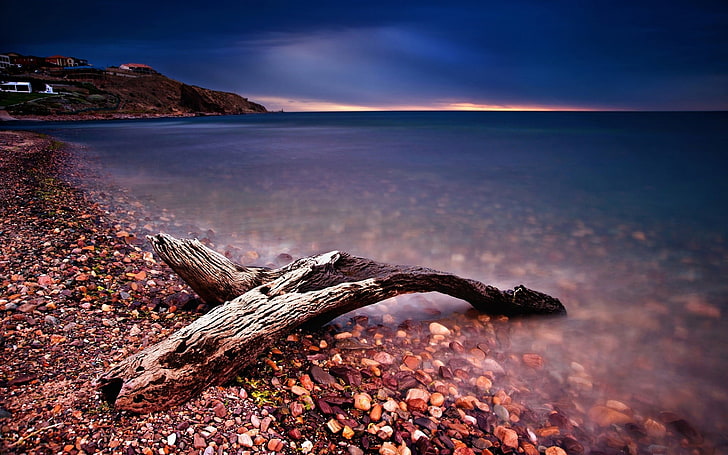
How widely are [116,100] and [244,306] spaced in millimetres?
96586

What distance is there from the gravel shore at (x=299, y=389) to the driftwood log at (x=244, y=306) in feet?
0.43

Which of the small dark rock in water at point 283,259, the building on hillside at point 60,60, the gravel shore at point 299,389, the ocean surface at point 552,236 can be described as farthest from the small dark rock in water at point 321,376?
the building on hillside at point 60,60

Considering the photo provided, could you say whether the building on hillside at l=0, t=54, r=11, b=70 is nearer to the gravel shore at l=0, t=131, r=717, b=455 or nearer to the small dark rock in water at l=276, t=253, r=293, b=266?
the small dark rock in water at l=276, t=253, r=293, b=266

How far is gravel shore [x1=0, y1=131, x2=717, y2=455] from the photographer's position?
2.19m

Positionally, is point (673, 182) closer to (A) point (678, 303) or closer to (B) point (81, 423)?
(A) point (678, 303)

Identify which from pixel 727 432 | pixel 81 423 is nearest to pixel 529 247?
pixel 727 432

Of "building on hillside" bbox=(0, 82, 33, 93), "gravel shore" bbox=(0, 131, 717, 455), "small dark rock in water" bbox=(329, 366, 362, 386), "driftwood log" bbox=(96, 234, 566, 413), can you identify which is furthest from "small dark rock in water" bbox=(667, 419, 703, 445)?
"building on hillside" bbox=(0, 82, 33, 93)

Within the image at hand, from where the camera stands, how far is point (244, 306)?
277cm

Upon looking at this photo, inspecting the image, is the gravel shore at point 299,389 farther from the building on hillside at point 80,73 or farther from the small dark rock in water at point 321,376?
the building on hillside at point 80,73

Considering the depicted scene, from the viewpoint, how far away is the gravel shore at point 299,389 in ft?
7.19

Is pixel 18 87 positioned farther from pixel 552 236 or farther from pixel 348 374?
pixel 348 374

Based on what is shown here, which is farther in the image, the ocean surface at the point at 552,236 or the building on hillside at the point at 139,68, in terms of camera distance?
the building on hillside at the point at 139,68

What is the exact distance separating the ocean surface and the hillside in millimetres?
55621

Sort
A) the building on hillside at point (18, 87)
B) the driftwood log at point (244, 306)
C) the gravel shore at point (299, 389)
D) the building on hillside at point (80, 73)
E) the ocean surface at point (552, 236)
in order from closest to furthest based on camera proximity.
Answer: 1. the gravel shore at point (299, 389)
2. the driftwood log at point (244, 306)
3. the ocean surface at point (552, 236)
4. the building on hillside at point (18, 87)
5. the building on hillside at point (80, 73)
